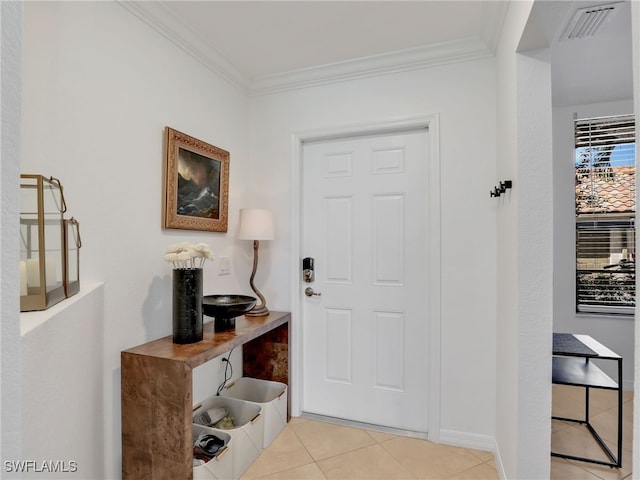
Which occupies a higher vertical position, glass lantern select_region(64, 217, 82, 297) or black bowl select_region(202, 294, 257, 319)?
glass lantern select_region(64, 217, 82, 297)

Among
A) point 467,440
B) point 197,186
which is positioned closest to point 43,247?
point 197,186

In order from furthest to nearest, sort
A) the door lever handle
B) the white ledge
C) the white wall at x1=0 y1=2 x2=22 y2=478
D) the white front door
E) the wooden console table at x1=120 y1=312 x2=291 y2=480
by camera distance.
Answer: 1. the door lever handle
2. the white front door
3. the wooden console table at x1=120 y1=312 x2=291 y2=480
4. the white ledge
5. the white wall at x1=0 y1=2 x2=22 y2=478

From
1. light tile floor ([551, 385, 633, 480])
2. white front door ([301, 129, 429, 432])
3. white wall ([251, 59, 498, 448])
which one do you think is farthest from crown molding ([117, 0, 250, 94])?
light tile floor ([551, 385, 633, 480])

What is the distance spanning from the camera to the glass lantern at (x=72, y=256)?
1401mm

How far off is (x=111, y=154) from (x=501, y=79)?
6.99ft

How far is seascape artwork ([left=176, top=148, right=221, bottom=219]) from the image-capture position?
6.85 ft

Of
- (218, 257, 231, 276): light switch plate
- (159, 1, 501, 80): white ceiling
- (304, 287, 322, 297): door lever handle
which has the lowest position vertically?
(304, 287, 322, 297): door lever handle

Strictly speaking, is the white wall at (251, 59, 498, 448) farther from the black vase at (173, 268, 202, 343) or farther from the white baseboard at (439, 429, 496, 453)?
the black vase at (173, 268, 202, 343)

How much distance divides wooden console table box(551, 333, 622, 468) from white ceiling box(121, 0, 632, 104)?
5.33 feet

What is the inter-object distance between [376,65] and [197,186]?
4.81 feet

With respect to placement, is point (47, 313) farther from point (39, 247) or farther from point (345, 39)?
point (345, 39)

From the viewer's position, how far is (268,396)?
2537mm

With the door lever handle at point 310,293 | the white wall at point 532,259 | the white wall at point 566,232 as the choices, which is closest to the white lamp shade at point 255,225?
the door lever handle at point 310,293

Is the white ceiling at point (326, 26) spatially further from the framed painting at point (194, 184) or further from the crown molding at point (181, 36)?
the framed painting at point (194, 184)
